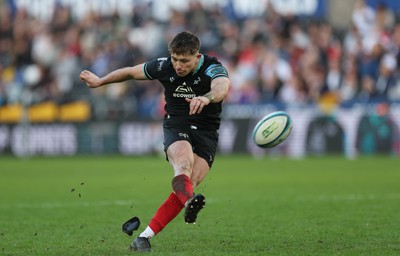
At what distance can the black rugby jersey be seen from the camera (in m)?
8.12

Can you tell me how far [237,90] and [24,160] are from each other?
6.10 m

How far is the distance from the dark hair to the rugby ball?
4.83ft

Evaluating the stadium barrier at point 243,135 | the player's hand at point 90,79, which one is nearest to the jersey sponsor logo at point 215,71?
the player's hand at point 90,79

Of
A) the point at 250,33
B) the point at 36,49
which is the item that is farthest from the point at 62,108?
the point at 250,33

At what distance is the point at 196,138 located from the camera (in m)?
8.20

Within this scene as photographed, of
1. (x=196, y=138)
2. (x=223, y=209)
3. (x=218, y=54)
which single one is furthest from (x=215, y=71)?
(x=218, y=54)

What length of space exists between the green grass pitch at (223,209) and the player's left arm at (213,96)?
1.32 meters

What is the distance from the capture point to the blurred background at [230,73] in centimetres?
2250

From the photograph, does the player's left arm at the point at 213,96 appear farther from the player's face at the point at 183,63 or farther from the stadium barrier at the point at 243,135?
the stadium barrier at the point at 243,135

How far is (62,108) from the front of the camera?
78.2 ft

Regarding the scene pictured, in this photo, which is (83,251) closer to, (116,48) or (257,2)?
(116,48)

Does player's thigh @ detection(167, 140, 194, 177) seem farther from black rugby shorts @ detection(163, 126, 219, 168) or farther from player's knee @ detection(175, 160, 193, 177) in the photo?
black rugby shorts @ detection(163, 126, 219, 168)

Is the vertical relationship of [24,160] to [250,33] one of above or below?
below

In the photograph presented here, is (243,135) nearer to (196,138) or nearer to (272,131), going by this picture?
(272,131)
